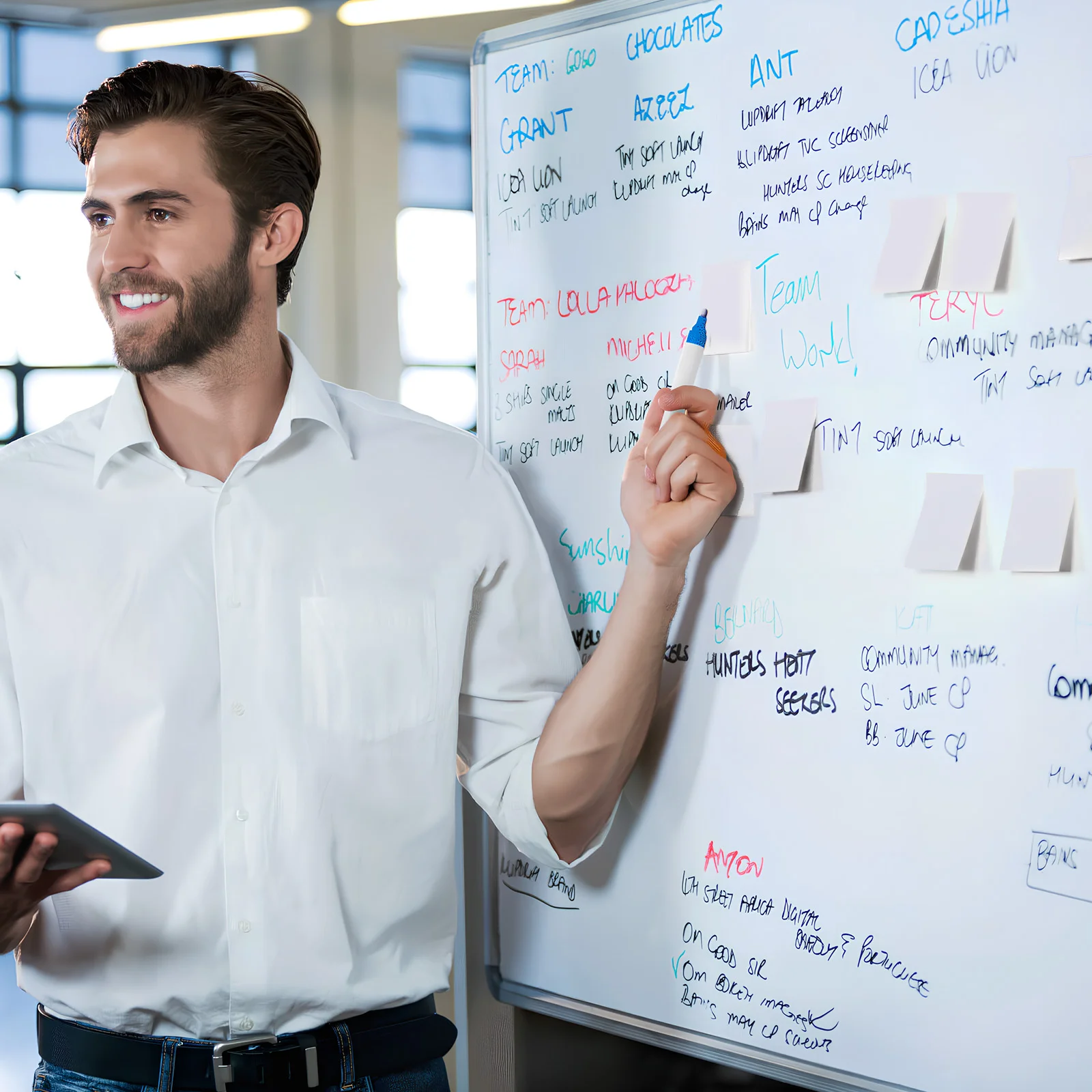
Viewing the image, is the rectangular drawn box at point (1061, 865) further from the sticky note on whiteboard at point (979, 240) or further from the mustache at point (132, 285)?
the mustache at point (132, 285)

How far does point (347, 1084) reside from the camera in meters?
1.15

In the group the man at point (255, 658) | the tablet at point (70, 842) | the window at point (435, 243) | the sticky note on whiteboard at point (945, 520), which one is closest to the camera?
the tablet at point (70, 842)

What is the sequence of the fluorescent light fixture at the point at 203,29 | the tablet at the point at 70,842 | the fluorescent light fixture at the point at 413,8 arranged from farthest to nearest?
the fluorescent light fixture at the point at 203,29, the fluorescent light fixture at the point at 413,8, the tablet at the point at 70,842

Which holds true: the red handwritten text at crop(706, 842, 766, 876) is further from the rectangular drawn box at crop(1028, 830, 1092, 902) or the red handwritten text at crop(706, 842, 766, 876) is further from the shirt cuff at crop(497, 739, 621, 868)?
the rectangular drawn box at crop(1028, 830, 1092, 902)

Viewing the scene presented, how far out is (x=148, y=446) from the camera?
1.21 m

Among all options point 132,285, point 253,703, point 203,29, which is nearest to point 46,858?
point 253,703

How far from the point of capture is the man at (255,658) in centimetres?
115

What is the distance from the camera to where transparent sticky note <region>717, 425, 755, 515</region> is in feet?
3.90

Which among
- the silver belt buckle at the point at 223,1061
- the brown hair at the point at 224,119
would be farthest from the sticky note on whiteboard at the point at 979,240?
the silver belt buckle at the point at 223,1061

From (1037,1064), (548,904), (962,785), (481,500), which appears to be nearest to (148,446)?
(481,500)

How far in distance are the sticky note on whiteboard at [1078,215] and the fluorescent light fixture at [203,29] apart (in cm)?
418

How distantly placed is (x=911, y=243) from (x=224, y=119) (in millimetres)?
783

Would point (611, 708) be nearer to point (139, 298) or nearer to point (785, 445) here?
point (785, 445)

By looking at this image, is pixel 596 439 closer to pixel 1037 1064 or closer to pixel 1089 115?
pixel 1089 115
